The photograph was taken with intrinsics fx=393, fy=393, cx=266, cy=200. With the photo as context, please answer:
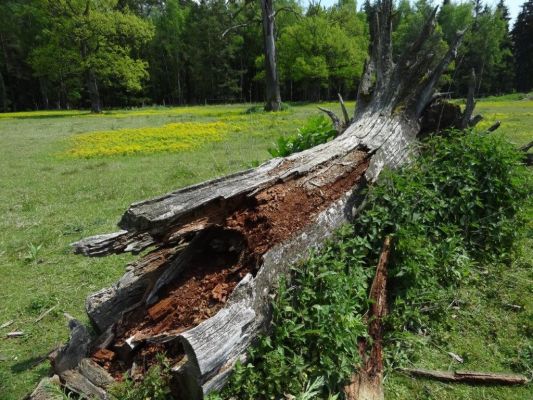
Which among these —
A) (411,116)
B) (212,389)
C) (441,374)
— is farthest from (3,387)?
(411,116)

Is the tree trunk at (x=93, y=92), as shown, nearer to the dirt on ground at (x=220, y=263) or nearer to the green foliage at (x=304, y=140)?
the green foliage at (x=304, y=140)

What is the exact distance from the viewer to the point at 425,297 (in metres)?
3.94

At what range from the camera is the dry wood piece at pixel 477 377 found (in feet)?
10.7

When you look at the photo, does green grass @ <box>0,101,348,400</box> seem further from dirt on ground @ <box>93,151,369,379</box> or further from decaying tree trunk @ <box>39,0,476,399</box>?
dirt on ground @ <box>93,151,369,379</box>

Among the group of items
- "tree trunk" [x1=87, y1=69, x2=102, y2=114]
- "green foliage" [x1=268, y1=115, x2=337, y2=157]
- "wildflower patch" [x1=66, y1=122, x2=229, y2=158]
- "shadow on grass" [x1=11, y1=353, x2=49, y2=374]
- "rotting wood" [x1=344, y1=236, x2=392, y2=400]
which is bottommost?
"shadow on grass" [x1=11, y1=353, x2=49, y2=374]

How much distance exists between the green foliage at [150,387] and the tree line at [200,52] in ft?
137

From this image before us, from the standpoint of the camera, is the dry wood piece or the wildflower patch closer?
the dry wood piece

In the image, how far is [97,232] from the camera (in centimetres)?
709

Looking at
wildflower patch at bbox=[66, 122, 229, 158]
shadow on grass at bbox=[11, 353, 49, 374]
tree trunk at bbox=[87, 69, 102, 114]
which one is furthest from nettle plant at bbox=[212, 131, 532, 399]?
tree trunk at bbox=[87, 69, 102, 114]

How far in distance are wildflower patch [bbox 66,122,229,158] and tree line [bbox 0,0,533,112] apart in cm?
2386

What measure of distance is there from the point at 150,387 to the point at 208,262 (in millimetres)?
1227

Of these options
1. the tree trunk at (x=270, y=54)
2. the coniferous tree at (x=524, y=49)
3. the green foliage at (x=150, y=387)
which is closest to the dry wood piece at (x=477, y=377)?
the green foliage at (x=150, y=387)

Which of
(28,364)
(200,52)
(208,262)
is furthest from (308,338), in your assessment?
(200,52)

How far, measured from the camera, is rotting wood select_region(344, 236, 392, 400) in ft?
10.2
